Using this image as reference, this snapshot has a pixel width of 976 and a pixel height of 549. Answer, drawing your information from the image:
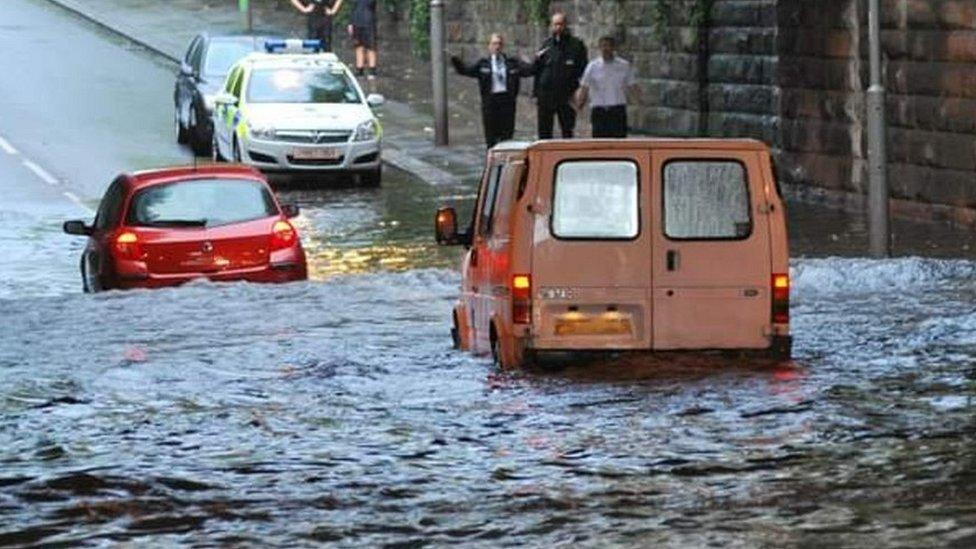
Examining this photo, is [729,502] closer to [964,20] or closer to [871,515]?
[871,515]

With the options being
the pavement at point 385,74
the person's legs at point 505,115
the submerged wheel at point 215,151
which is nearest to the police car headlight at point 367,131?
the pavement at point 385,74

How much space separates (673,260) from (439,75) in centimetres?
2188

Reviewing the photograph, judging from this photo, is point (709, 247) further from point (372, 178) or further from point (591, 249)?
point (372, 178)

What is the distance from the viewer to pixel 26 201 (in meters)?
34.4

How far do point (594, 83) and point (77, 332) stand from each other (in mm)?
11349

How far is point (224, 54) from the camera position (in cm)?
4162

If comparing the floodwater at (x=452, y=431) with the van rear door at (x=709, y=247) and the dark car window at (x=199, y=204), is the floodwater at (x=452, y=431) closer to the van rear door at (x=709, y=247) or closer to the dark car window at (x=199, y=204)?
the van rear door at (x=709, y=247)

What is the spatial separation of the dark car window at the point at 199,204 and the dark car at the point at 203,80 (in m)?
14.3

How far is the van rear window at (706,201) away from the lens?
1664 cm

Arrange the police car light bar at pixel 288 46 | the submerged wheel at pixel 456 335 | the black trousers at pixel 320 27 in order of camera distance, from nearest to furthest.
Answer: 1. the submerged wheel at pixel 456 335
2. the police car light bar at pixel 288 46
3. the black trousers at pixel 320 27

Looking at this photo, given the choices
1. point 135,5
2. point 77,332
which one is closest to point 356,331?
point 77,332

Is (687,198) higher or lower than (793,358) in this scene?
higher

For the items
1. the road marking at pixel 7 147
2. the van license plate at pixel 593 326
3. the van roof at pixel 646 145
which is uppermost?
the van roof at pixel 646 145

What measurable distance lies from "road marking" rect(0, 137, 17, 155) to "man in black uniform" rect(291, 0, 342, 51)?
30.8 feet
